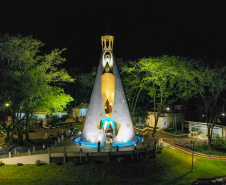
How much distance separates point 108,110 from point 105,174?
5.99 meters

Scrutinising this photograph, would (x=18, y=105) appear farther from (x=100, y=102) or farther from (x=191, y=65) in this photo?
(x=191, y=65)

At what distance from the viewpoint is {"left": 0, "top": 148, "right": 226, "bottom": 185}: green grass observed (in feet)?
59.5

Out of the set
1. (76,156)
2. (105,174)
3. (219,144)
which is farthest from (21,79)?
(219,144)

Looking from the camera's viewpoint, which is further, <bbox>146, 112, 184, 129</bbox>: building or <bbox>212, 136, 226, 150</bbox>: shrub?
<bbox>146, 112, 184, 129</bbox>: building

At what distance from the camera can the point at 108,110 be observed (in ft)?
72.1

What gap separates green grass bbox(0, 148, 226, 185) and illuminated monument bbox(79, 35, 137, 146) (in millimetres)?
3091

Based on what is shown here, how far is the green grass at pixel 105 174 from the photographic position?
18.1 metres

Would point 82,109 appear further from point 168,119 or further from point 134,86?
point 168,119

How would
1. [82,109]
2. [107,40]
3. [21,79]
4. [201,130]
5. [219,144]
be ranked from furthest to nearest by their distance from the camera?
[82,109] → [201,130] → [219,144] → [21,79] → [107,40]

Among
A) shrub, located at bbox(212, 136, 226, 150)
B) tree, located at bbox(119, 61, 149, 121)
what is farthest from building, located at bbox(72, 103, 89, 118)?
shrub, located at bbox(212, 136, 226, 150)

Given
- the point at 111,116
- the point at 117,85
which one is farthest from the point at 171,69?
the point at 111,116

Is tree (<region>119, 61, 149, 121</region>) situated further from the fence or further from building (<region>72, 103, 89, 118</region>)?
the fence

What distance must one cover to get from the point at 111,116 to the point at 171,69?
1174 centimetres

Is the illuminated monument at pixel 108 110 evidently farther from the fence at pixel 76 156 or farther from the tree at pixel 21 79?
the tree at pixel 21 79
